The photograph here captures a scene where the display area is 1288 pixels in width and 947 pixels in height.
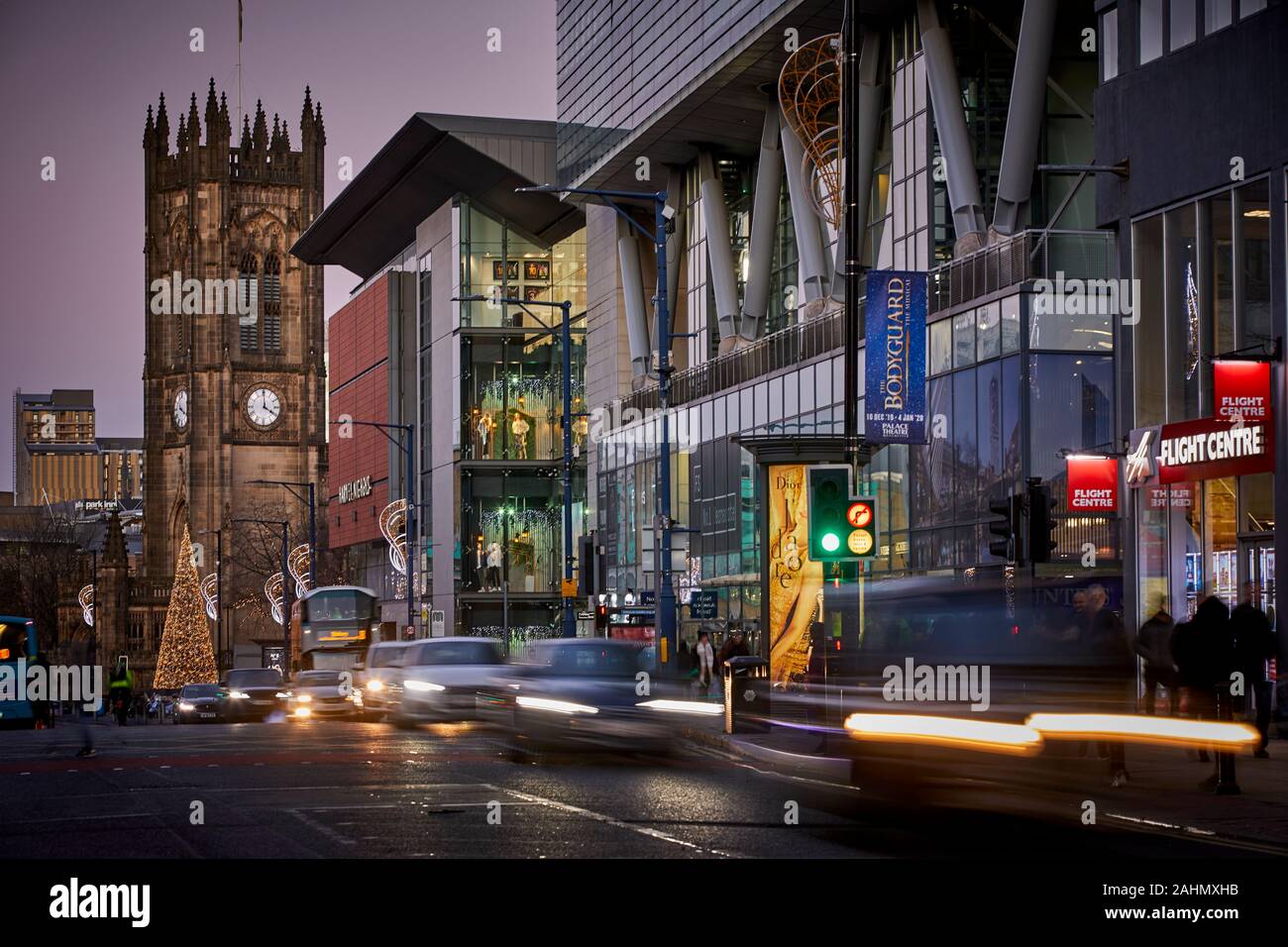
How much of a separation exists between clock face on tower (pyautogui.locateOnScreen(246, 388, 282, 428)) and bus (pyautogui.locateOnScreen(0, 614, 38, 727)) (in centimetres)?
10515

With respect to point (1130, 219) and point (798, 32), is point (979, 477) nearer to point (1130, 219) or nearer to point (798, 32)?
point (1130, 219)

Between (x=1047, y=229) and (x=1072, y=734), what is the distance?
1092 inches

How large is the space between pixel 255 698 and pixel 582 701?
28.2 metres

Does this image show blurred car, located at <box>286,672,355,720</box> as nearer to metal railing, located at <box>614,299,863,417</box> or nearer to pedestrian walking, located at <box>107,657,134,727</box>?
pedestrian walking, located at <box>107,657,134,727</box>

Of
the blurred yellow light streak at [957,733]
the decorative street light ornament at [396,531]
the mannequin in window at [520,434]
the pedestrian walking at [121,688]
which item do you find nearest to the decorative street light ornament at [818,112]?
the pedestrian walking at [121,688]

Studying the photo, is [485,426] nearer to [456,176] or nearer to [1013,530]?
[456,176]

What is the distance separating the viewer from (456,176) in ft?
315

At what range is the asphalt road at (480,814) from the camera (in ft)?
45.0

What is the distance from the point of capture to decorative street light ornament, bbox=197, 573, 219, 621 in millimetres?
139500

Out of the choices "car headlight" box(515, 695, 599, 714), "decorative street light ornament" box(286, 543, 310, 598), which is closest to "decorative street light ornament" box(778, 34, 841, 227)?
"car headlight" box(515, 695, 599, 714)

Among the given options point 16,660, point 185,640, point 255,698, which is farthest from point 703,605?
Answer: point 185,640
